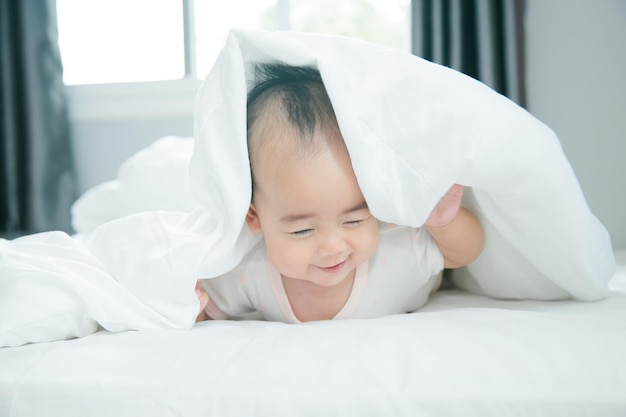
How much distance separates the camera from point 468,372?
614 millimetres

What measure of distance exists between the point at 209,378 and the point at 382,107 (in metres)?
0.44

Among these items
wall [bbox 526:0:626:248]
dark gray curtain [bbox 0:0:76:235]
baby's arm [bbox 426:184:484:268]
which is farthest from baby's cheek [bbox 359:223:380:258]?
dark gray curtain [bbox 0:0:76:235]

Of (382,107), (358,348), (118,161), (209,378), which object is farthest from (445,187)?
(118,161)

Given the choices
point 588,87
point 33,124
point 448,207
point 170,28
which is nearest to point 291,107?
point 448,207

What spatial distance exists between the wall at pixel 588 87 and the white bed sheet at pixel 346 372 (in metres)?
1.37

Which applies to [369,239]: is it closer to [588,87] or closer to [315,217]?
[315,217]

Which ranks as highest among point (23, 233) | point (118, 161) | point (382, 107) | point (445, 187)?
point (382, 107)

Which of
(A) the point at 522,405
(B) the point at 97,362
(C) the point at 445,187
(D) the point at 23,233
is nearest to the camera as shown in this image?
(A) the point at 522,405

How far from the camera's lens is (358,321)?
80 cm

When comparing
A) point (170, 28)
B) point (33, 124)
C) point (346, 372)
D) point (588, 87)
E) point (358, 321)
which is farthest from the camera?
point (170, 28)

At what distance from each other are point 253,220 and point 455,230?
1.09 feet

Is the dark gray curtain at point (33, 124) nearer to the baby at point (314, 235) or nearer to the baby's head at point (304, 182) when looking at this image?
the baby at point (314, 235)

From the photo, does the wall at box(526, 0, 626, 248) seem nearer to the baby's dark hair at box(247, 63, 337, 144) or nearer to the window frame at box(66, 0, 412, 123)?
the window frame at box(66, 0, 412, 123)

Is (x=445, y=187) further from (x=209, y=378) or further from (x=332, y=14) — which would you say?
(x=332, y=14)
